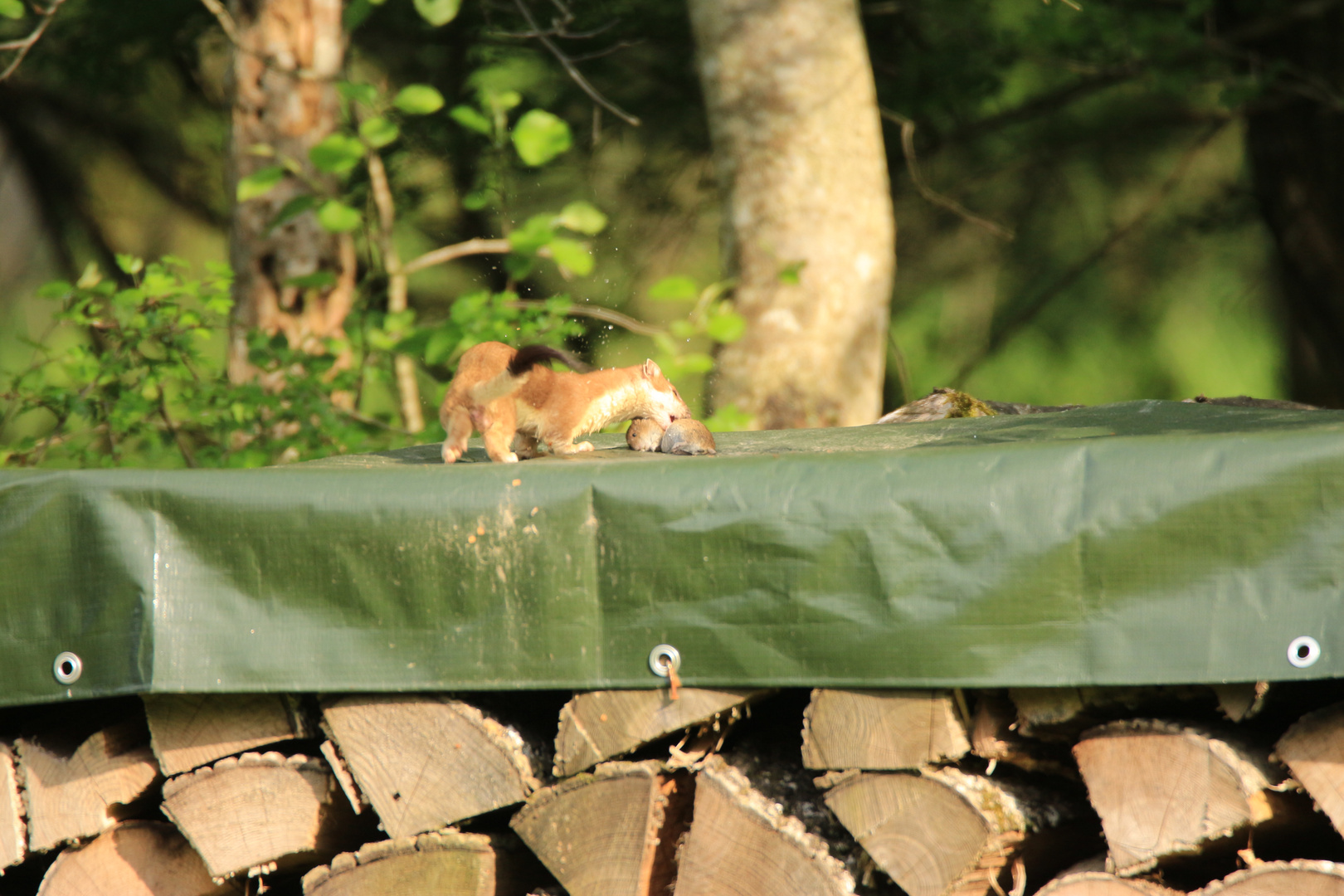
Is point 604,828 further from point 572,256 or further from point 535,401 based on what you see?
point 572,256

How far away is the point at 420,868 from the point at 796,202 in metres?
3.67

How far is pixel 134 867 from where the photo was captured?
1.97m

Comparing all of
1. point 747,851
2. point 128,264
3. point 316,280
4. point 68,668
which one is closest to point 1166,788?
point 747,851

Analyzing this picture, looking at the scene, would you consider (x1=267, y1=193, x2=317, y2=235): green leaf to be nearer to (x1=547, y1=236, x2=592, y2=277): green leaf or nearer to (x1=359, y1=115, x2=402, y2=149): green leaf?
(x1=359, y1=115, x2=402, y2=149): green leaf

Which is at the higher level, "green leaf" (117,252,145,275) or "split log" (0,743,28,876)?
"green leaf" (117,252,145,275)

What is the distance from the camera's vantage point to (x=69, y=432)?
4531mm

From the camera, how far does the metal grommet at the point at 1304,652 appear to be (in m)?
1.55

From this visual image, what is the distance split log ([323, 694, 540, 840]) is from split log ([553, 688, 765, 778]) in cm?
10

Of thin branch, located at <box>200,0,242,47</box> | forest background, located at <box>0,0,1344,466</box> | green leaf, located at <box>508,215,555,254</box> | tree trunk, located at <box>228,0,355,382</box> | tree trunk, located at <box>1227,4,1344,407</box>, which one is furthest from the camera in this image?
tree trunk, located at <box>1227,4,1344,407</box>

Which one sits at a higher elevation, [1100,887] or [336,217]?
[336,217]

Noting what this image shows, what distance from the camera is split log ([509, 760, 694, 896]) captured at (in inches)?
69.6

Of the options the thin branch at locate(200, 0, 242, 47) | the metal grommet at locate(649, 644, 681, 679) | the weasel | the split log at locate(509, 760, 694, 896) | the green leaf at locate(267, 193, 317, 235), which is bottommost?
the split log at locate(509, 760, 694, 896)

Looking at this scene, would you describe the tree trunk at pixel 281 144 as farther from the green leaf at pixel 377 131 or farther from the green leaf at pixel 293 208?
the green leaf at pixel 377 131

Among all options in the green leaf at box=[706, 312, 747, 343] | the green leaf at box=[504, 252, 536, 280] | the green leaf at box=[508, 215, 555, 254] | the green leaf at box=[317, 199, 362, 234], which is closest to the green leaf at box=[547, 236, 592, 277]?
the green leaf at box=[508, 215, 555, 254]
